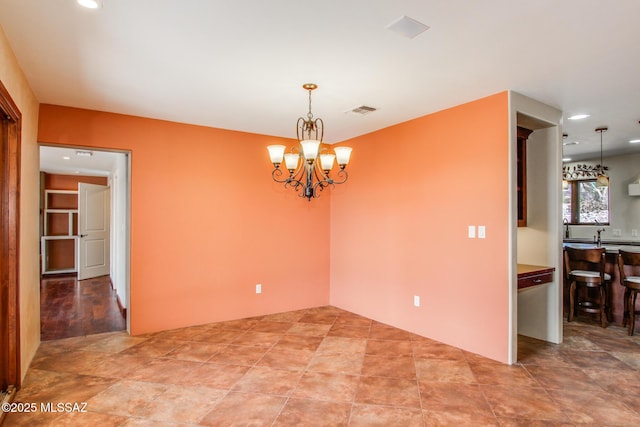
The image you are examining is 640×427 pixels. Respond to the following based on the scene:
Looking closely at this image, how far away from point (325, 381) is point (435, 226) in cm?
197

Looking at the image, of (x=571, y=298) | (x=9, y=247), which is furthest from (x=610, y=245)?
(x=9, y=247)

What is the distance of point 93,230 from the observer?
764 centimetres

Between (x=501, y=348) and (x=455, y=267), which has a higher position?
(x=455, y=267)

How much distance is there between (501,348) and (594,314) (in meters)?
2.39

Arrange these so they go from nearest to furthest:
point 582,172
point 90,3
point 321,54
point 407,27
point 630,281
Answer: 1. point 90,3
2. point 407,27
3. point 321,54
4. point 630,281
5. point 582,172

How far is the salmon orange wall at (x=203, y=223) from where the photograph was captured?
3982 millimetres

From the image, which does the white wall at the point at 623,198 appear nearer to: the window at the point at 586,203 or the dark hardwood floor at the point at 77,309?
the window at the point at 586,203

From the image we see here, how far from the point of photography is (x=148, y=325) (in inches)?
160

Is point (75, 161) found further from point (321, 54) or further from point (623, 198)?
point (623, 198)

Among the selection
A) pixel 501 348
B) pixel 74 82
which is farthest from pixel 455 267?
pixel 74 82

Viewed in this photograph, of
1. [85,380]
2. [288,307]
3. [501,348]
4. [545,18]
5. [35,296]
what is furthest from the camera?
[288,307]

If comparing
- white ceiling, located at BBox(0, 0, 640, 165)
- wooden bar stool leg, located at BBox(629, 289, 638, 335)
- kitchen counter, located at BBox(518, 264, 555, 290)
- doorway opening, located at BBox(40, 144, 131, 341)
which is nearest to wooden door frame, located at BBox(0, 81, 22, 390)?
white ceiling, located at BBox(0, 0, 640, 165)

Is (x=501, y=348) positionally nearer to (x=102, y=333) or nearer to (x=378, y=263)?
(x=378, y=263)

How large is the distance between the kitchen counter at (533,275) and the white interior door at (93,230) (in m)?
7.87
